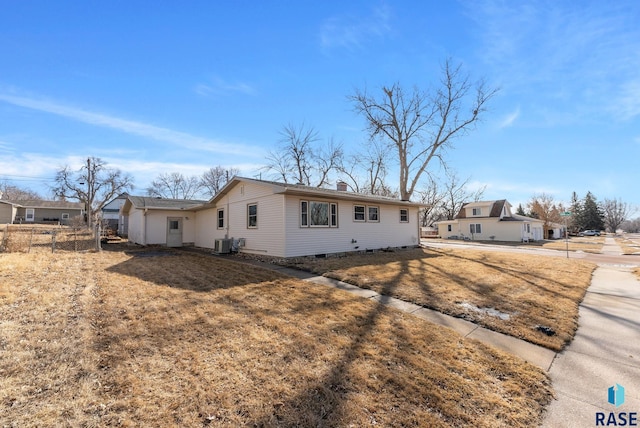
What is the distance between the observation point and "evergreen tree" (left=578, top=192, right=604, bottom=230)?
64.4 m

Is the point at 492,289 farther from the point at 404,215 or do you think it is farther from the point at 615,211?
→ the point at 615,211

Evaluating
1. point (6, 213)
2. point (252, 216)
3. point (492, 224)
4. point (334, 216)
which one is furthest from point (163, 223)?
point (6, 213)

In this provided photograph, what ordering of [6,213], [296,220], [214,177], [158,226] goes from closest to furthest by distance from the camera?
[296,220]
[158,226]
[6,213]
[214,177]

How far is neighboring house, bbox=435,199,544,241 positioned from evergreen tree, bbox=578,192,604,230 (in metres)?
40.7

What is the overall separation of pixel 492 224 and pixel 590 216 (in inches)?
2041

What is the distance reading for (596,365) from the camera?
3512mm

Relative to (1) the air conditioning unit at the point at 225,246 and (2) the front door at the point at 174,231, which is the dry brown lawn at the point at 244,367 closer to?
(1) the air conditioning unit at the point at 225,246

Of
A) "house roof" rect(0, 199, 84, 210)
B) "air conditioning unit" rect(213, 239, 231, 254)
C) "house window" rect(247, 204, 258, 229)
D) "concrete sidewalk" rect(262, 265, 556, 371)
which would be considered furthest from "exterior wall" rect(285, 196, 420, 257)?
"house roof" rect(0, 199, 84, 210)

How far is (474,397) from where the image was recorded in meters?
2.72

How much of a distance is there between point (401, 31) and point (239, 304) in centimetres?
1043

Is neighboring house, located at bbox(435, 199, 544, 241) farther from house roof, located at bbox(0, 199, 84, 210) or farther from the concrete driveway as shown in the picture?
house roof, located at bbox(0, 199, 84, 210)

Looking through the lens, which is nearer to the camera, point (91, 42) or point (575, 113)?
point (91, 42)

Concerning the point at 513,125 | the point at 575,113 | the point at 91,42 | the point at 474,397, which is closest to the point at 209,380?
the point at 474,397

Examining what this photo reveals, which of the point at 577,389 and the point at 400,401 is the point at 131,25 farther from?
the point at 577,389
